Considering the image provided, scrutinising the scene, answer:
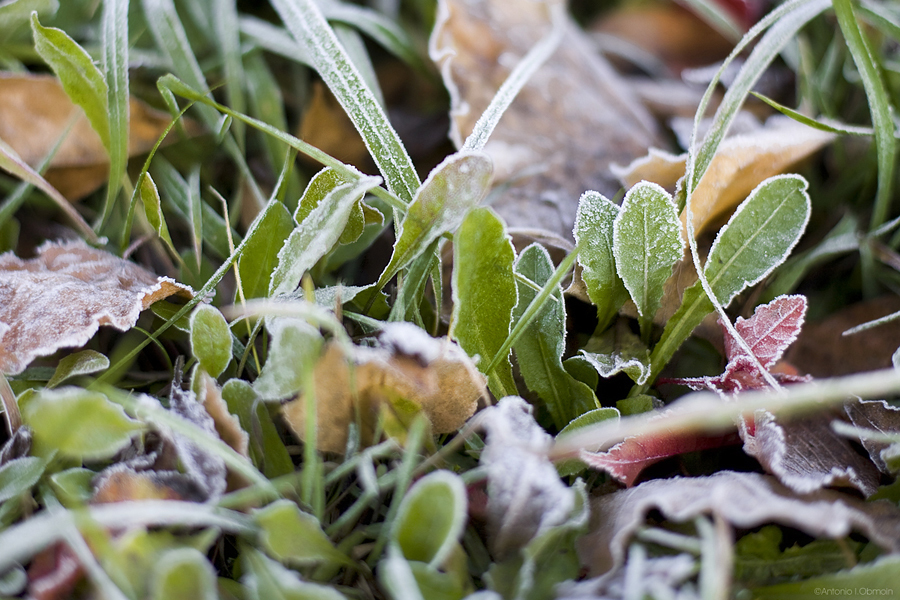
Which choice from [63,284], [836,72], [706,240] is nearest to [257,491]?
[63,284]

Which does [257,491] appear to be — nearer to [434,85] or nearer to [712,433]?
[712,433]

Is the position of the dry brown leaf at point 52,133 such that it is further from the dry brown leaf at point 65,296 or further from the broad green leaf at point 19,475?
the broad green leaf at point 19,475

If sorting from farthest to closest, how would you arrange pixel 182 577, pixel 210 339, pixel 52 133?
pixel 52 133, pixel 210 339, pixel 182 577

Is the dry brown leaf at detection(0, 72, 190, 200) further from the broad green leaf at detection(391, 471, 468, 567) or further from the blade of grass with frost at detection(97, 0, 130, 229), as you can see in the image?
the broad green leaf at detection(391, 471, 468, 567)

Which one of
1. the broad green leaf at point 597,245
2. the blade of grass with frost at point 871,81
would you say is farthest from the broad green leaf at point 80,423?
the blade of grass with frost at point 871,81

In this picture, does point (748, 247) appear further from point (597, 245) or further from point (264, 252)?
point (264, 252)

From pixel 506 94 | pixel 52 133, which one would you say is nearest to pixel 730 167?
pixel 506 94
